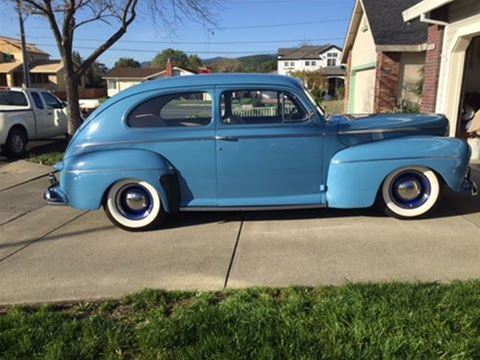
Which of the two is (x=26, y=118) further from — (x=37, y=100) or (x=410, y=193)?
(x=410, y=193)

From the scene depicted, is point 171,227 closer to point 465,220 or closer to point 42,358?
point 42,358

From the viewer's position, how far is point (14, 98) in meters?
11.6

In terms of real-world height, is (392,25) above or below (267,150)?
above

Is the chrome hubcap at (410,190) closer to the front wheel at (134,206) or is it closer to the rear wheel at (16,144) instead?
the front wheel at (134,206)

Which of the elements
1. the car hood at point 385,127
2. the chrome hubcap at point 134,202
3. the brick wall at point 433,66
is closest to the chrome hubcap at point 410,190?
the car hood at point 385,127

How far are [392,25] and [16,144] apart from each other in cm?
1259

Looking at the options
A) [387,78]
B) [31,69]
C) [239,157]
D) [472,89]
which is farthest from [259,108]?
[31,69]

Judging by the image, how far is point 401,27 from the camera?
14836 millimetres

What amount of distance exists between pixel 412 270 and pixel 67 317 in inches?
114

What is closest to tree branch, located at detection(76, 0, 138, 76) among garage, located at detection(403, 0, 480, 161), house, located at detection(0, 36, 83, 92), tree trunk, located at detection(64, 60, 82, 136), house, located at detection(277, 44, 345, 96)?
tree trunk, located at detection(64, 60, 82, 136)

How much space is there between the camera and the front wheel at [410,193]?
500 cm

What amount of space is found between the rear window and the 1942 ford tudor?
306 inches

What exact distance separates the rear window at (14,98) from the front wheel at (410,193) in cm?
1020

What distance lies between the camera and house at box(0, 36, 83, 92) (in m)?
52.5
